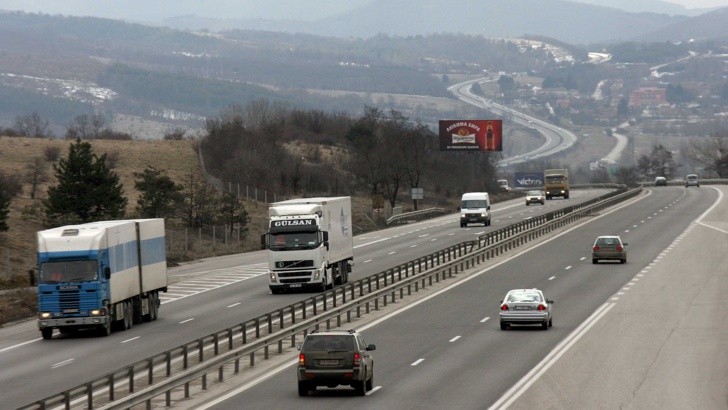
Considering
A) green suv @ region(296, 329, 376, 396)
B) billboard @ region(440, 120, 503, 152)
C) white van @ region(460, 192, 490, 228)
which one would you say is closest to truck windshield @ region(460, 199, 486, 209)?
white van @ region(460, 192, 490, 228)

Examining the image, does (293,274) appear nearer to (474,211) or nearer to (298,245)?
(298,245)

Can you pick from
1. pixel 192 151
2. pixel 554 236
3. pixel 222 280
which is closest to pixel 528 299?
pixel 222 280

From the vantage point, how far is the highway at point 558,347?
25781 millimetres

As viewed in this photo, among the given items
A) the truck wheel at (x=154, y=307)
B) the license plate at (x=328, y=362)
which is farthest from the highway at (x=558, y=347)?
the truck wheel at (x=154, y=307)

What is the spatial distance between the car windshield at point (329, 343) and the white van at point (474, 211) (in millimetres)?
67057

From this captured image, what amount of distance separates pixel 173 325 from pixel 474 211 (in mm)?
53222

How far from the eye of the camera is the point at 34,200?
87.6 metres

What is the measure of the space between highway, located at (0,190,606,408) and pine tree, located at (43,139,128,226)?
18.8ft

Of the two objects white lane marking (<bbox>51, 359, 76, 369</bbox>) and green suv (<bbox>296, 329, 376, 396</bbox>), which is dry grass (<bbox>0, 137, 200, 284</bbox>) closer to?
white lane marking (<bbox>51, 359, 76, 369</bbox>)

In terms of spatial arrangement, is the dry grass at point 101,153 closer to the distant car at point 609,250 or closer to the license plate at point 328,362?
the distant car at point 609,250

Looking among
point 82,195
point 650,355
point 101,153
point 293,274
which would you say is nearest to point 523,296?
point 650,355

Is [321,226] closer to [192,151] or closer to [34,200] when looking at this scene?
[34,200]

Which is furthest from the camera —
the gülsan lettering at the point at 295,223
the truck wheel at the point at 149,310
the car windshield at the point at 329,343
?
the gülsan lettering at the point at 295,223

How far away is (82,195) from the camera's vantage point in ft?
226
